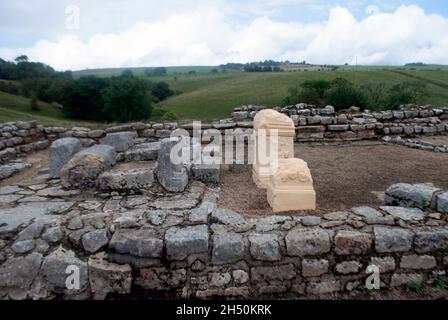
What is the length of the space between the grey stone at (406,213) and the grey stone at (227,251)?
2097mm

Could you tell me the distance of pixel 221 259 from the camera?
148 inches

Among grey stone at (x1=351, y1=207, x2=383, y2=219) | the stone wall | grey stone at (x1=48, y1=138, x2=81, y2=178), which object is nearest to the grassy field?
the stone wall

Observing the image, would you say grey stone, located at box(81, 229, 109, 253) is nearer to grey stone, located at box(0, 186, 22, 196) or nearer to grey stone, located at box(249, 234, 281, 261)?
grey stone, located at box(249, 234, 281, 261)

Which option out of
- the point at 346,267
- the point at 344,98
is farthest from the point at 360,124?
the point at 346,267

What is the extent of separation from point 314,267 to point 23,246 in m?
3.48

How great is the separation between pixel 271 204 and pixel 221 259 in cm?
137

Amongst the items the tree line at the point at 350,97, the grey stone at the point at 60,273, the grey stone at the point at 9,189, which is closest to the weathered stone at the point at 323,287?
the grey stone at the point at 60,273

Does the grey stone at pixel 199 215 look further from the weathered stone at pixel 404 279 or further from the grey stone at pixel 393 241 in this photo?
the weathered stone at pixel 404 279

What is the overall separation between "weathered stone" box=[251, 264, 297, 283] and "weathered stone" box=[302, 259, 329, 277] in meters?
0.15

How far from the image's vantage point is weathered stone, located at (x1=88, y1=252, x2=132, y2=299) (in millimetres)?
3684

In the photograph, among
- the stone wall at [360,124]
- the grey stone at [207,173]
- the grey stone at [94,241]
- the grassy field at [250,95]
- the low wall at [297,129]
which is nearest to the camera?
the grey stone at [94,241]

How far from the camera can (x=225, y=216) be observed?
14.0 feet

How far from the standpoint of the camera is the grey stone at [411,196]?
4.44 m

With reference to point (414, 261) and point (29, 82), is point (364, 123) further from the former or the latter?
point (29, 82)
